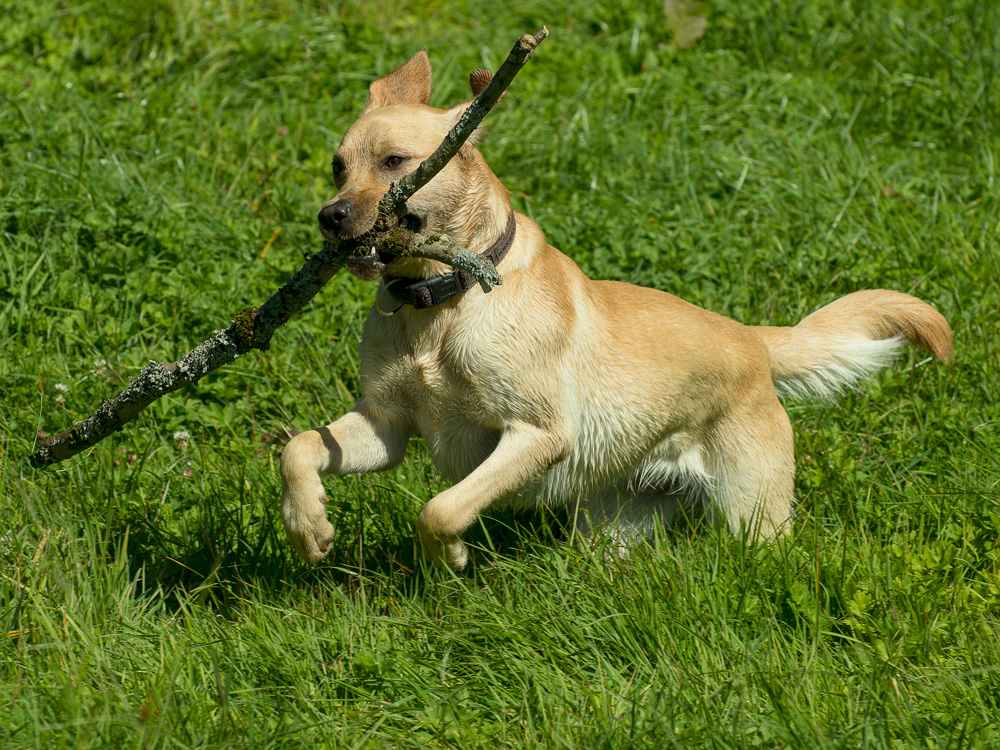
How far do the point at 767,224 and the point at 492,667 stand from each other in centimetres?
356

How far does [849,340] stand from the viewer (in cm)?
426

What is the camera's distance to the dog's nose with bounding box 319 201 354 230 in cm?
318

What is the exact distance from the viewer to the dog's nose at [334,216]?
3184 millimetres

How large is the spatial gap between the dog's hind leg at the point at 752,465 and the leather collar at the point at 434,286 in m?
1.24

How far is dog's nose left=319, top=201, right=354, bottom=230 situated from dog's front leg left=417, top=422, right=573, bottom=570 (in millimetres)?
915

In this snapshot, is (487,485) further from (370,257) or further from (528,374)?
(370,257)

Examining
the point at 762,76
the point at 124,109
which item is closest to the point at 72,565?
the point at 124,109

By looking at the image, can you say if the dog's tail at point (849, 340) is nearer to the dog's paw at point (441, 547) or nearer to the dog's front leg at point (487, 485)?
the dog's front leg at point (487, 485)

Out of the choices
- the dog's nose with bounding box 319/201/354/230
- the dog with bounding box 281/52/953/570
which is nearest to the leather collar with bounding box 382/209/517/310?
the dog with bounding box 281/52/953/570

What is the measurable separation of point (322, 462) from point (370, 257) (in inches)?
29.6

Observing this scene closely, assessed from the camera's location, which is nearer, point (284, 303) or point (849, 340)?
point (284, 303)

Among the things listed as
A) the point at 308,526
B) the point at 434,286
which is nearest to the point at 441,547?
the point at 308,526

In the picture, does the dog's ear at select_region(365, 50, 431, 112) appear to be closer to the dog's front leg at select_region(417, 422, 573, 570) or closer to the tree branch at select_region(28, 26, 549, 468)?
the tree branch at select_region(28, 26, 549, 468)

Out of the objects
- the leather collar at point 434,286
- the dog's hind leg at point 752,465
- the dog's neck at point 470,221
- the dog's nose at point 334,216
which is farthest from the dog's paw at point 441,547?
the dog's hind leg at point 752,465
